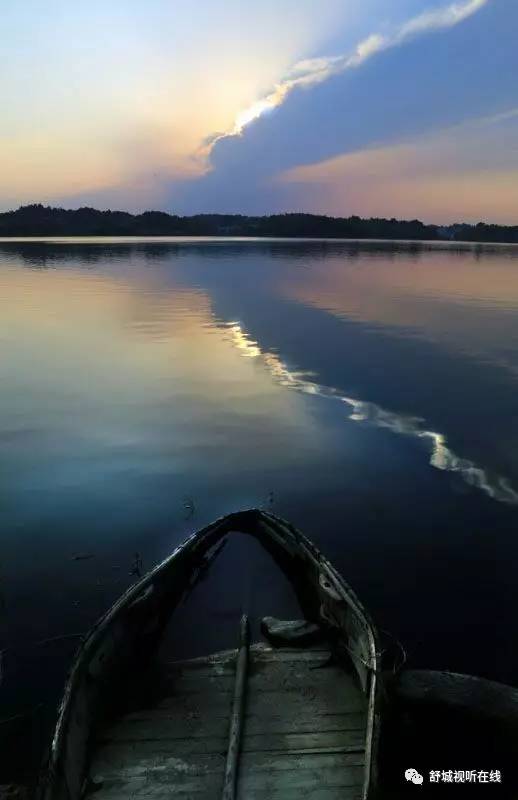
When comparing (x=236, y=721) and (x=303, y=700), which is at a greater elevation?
(x=236, y=721)

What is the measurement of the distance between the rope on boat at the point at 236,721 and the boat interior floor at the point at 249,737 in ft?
0.32

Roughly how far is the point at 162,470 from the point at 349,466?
594 centimetres

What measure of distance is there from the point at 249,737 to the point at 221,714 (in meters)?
0.58

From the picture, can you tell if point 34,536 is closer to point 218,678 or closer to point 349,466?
point 218,678

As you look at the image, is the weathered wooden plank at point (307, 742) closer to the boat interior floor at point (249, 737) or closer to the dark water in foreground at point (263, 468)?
the boat interior floor at point (249, 737)

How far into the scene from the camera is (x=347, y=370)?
28.7 m

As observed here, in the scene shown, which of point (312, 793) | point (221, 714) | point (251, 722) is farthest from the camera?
point (221, 714)

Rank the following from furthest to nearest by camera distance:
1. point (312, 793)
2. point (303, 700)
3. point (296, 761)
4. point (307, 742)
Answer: point (303, 700) < point (307, 742) < point (296, 761) < point (312, 793)

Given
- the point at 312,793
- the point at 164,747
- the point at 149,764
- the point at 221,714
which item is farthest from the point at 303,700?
the point at 149,764

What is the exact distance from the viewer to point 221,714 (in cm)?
779

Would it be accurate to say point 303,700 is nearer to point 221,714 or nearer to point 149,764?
point 221,714

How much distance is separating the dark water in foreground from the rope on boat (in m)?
1.75

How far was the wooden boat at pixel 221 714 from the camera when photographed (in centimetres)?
670

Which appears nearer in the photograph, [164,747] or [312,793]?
[312,793]
